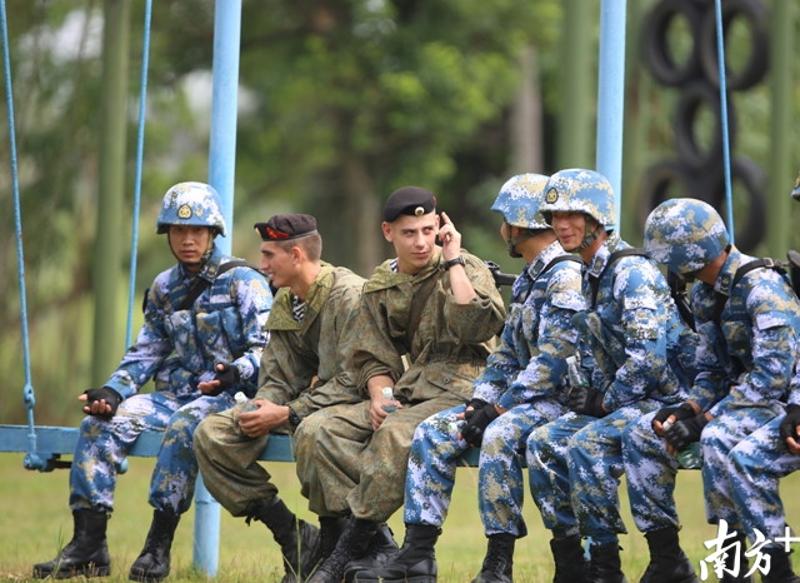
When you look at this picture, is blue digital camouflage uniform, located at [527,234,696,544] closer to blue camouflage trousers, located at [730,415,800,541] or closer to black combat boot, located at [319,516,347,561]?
blue camouflage trousers, located at [730,415,800,541]

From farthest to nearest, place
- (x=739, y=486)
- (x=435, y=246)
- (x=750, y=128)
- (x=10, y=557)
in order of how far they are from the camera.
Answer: (x=750, y=128) → (x=10, y=557) → (x=435, y=246) → (x=739, y=486)

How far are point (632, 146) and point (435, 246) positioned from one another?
1483 cm

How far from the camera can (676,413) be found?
24.7 feet

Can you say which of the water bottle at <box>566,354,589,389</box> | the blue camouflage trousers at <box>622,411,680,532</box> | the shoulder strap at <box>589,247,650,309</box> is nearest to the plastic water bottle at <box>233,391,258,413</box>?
the water bottle at <box>566,354,589,389</box>

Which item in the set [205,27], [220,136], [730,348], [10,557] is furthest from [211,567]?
[205,27]

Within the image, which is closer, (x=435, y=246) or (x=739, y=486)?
(x=739, y=486)

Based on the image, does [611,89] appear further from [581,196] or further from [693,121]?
[693,121]

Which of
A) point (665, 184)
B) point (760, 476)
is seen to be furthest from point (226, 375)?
point (665, 184)

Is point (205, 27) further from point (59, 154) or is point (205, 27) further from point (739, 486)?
point (739, 486)

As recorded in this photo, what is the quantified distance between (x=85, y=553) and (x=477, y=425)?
2.40 metres

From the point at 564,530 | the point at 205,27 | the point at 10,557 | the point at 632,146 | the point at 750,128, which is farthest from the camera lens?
the point at 750,128

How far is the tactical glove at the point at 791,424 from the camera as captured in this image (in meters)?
7.23

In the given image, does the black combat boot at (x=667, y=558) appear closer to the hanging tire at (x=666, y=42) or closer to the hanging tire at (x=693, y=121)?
the hanging tire at (x=693, y=121)

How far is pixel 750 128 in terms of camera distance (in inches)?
1211
